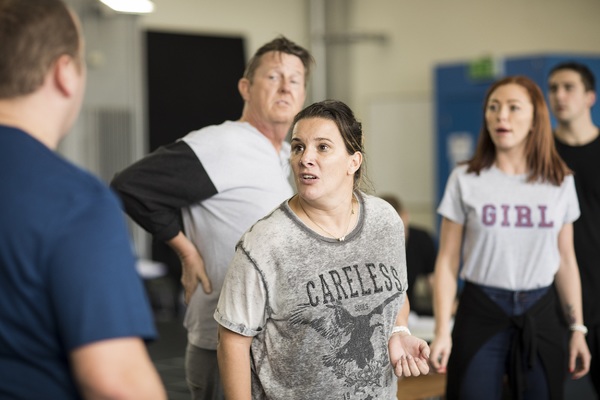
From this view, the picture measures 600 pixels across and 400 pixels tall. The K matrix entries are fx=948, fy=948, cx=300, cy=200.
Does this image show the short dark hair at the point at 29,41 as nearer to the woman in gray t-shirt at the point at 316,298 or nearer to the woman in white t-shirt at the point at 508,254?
the woman in gray t-shirt at the point at 316,298

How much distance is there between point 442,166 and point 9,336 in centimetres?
679

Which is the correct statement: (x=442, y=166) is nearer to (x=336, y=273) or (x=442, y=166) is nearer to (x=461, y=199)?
(x=461, y=199)

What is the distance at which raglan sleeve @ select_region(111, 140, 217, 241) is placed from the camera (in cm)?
266

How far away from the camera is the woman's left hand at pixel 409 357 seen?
2240mm

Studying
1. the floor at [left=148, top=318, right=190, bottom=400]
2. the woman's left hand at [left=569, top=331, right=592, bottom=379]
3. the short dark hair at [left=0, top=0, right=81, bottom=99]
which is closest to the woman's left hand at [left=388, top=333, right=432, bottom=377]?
the short dark hair at [left=0, top=0, right=81, bottom=99]

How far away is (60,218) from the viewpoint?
1411 millimetres

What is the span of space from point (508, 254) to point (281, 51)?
1.04m

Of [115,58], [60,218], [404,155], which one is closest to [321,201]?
[60,218]

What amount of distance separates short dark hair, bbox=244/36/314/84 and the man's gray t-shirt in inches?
30.7

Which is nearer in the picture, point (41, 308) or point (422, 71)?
point (41, 308)

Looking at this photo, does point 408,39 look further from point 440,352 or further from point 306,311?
point 306,311

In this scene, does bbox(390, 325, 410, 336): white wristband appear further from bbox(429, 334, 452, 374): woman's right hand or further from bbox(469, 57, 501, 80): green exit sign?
bbox(469, 57, 501, 80): green exit sign

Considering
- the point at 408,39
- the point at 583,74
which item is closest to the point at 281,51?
the point at 583,74

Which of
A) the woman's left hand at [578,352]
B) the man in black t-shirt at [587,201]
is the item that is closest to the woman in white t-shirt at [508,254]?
the woman's left hand at [578,352]
